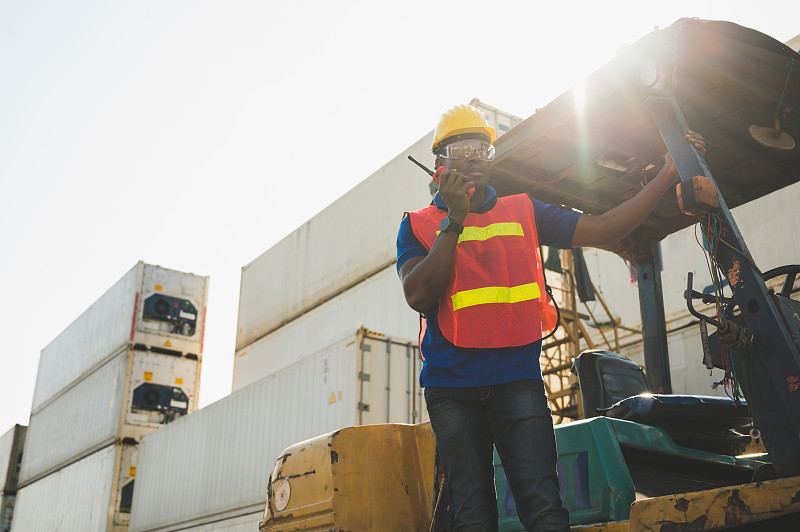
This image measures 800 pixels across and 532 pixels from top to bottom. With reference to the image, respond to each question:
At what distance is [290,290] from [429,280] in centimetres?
2120

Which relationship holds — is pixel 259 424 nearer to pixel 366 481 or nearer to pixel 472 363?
pixel 366 481

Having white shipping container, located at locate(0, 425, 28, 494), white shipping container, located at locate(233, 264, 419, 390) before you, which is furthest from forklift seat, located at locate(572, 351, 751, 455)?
white shipping container, located at locate(0, 425, 28, 494)

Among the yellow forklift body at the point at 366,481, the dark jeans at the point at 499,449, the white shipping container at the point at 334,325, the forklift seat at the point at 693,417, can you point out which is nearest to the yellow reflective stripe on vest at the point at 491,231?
the dark jeans at the point at 499,449

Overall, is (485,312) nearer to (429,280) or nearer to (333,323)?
(429,280)

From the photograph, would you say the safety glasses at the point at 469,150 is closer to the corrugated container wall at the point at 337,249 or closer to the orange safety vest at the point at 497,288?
the orange safety vest at the point at 497,288

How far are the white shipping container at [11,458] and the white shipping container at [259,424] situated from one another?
897 cm

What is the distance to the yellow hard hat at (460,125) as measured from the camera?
250cm

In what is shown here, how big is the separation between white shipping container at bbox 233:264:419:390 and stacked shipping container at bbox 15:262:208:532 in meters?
3.39

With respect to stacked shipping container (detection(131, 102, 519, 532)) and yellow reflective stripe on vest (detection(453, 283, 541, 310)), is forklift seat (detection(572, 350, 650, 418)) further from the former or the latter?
stacked shipping container (detection(131, 102, 519, 532))

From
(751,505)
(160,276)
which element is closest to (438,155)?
(751,505)

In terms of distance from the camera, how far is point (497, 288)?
2.21 m

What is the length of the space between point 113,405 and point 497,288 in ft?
56.3

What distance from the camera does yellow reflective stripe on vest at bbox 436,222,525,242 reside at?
230 cm

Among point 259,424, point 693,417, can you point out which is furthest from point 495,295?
point 259,424
